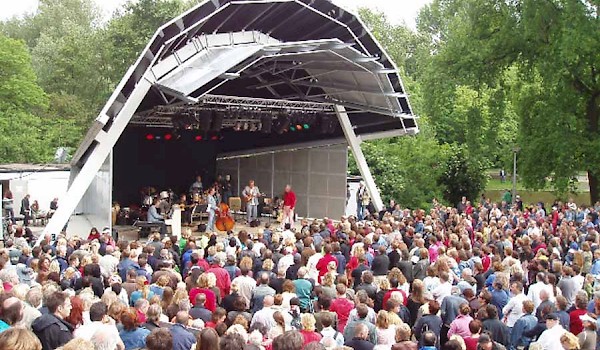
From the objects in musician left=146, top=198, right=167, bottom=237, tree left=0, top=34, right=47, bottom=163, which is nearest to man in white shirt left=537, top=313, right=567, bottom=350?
musician left=146, top=198, right=167, bottom=237

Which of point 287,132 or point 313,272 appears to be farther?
point 287,132

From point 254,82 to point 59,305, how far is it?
15.3 m

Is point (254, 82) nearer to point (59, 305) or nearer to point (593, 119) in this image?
point (593, 119)

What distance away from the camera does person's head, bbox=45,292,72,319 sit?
6277mm

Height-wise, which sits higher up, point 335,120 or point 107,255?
point 335,120

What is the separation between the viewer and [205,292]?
8.23 metres

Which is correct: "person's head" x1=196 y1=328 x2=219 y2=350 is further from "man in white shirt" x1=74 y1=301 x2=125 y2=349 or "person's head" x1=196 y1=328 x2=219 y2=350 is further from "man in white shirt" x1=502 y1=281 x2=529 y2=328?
"man in white shirt" x1=502 y1=281 x2=529 y2=328

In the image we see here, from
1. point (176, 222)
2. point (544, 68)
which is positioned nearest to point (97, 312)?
point (176, 222)

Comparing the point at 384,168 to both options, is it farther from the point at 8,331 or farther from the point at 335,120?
the point at 8,331

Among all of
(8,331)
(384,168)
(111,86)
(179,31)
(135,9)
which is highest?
(135,9)

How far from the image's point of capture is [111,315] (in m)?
6.63

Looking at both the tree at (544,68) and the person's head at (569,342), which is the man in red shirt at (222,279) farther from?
the tree at (544,68)

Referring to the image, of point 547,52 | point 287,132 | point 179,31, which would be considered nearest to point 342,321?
point 179,31

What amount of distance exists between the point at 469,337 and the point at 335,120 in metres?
16.1
